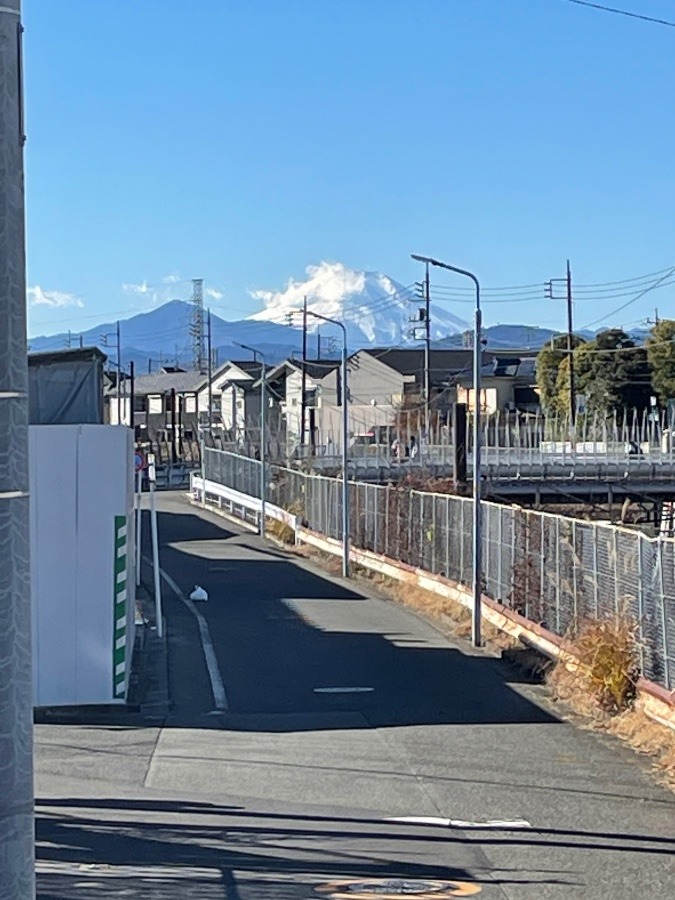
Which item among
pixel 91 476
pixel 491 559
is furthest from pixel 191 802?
pixel 491 559

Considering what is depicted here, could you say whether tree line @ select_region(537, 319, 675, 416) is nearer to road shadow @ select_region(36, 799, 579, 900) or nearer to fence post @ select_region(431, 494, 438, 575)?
fence post @ select_region(431, 494, 438, 575)

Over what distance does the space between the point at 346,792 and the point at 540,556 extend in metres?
9.55

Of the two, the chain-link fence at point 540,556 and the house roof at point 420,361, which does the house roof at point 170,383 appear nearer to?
the house roof at point 420,361

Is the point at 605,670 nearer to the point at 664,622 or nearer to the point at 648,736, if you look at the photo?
the point at 664,622

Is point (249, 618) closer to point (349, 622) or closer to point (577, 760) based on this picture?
point (349, 622)

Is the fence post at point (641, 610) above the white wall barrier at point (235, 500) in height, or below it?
above

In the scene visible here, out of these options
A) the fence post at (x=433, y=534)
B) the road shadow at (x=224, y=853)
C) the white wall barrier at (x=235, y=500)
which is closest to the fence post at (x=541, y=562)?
the fence post at (x=433, y=534)

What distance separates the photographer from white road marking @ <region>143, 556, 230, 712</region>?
16.6 metres

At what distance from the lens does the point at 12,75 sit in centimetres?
360

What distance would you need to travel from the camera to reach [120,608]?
599 inches

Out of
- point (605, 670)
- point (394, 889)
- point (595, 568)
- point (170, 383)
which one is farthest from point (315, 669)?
point (170, 383)

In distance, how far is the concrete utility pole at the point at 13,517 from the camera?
3.56m

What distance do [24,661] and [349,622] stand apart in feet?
69.9

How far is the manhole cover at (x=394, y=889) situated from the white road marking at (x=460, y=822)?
165cm
